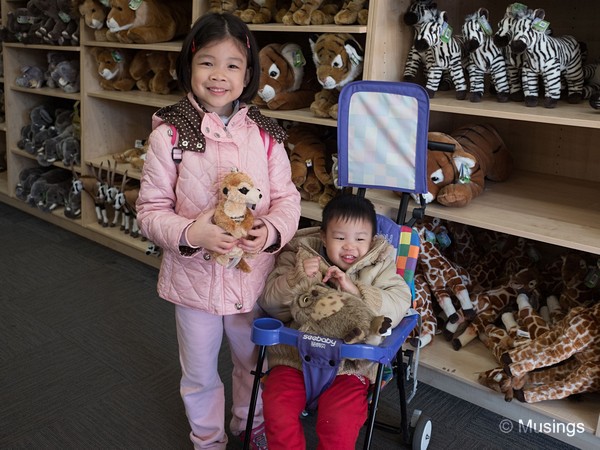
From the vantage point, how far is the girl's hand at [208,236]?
1.45 m

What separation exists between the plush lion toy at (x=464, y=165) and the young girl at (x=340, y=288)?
555mm

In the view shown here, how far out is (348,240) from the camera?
5.42 ft

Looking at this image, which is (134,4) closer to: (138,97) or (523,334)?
(138,97)

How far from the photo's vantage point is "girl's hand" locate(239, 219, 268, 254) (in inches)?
59.4

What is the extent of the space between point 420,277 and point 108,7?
2146 mm

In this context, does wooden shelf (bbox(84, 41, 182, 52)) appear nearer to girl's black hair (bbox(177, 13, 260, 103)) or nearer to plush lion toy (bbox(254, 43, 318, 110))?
plush lion toy (bbox(254, 43, 318, 110))

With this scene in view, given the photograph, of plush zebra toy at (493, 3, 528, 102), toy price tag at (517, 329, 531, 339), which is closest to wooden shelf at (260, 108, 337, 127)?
plush zebra toy at (493, 3, 528, 102)

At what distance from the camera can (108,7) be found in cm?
321

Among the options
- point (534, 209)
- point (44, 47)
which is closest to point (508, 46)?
point (534, 209)

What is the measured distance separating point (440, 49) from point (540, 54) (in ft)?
1.13

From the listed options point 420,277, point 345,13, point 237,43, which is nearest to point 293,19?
point 345,13

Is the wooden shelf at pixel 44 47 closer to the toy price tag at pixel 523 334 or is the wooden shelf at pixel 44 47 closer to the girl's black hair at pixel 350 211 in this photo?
the girl's black hair at pixel 350 211

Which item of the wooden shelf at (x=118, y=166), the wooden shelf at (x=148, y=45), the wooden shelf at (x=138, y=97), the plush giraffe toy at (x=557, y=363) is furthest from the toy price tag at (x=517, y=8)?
the wooden shelf at (x=118, y=166)

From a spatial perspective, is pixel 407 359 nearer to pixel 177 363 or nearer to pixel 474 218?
pixel 474 218
